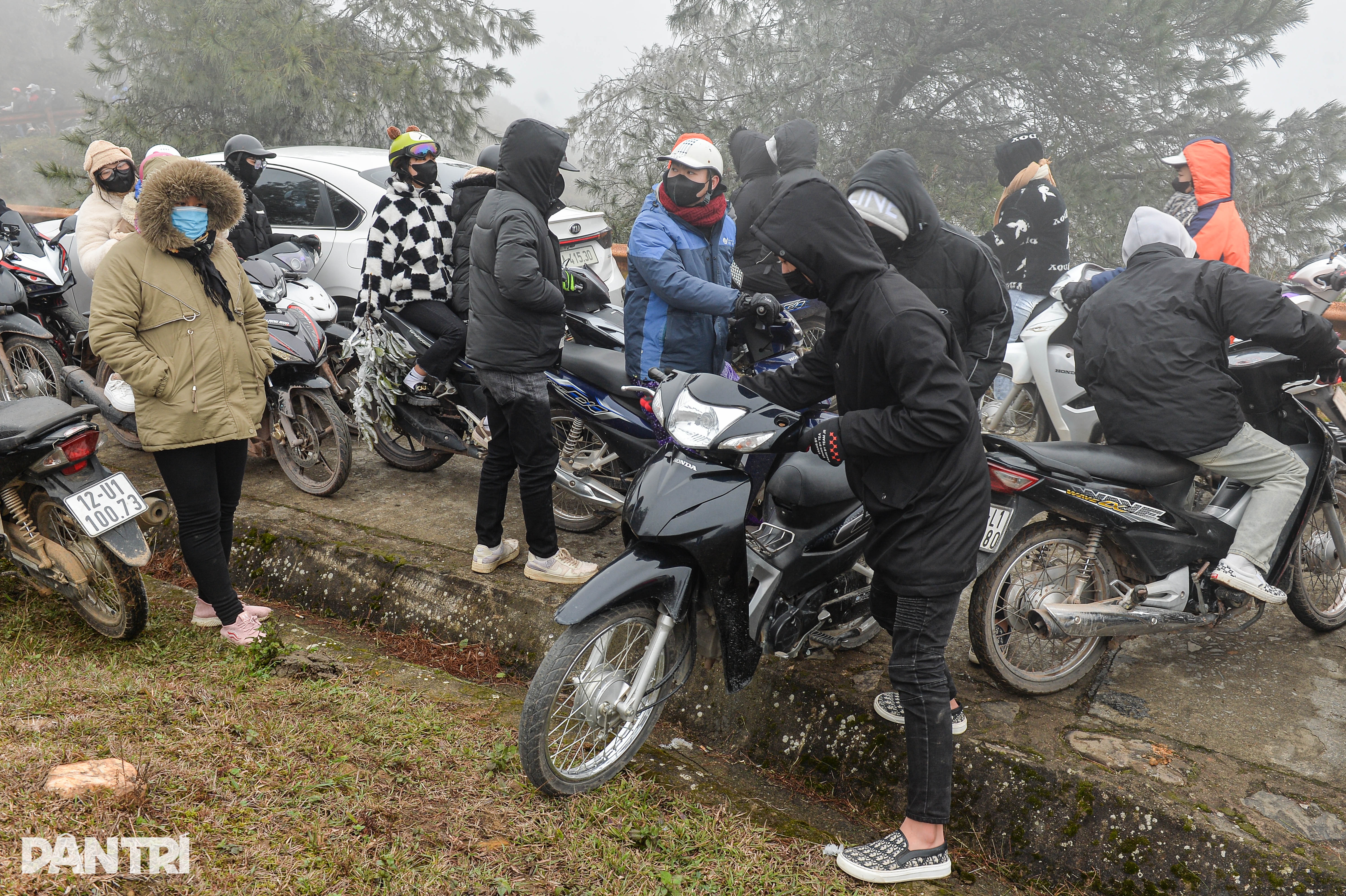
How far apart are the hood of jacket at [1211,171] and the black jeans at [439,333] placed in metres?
4.13

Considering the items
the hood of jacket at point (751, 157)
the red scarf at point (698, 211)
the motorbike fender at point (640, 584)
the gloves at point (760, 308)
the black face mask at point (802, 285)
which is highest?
the hood of jacket at point (751, 157)

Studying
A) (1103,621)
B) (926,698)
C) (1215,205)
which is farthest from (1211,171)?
(926,698)

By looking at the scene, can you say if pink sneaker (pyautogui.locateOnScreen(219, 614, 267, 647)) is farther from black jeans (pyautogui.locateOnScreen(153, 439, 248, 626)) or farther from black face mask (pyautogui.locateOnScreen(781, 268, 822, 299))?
black face mask (pyautogui.locateOnScreen(781, 268, 822, 299))

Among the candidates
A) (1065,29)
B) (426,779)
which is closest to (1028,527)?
(426,779)

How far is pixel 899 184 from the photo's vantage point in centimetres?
310

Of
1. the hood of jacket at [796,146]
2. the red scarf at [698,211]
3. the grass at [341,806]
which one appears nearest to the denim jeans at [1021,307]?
the hood of jacket at [796,146]

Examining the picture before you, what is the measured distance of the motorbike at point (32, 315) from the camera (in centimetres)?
580

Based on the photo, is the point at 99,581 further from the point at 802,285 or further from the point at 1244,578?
the point at 1244,578

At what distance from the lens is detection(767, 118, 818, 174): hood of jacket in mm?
5742

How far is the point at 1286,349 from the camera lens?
3.29 m

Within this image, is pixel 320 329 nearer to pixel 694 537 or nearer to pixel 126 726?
pixel 126 726

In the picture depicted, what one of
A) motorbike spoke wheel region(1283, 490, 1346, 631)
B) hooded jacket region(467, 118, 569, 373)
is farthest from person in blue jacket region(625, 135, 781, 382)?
motorbike spoke wheel region(1283, 490, 1346, 631)

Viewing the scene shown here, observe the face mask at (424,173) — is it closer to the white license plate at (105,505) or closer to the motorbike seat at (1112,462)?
the white license plate at (105,505)

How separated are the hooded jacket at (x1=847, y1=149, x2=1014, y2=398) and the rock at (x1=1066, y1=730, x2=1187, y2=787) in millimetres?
1326
